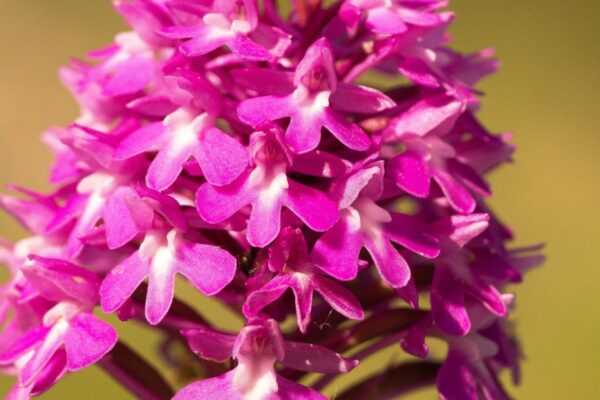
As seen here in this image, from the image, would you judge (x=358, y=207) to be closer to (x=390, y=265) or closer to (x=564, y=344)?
(x=390, y=265)

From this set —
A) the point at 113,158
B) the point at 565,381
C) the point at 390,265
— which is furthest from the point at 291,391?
the point at 565,381

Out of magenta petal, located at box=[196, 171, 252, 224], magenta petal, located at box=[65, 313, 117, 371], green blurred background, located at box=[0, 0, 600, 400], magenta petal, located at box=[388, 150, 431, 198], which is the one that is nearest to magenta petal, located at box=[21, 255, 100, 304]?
magenta petal, located at box=[65, 313, 117, 371]

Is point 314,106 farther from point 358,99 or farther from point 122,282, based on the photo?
point 122,282

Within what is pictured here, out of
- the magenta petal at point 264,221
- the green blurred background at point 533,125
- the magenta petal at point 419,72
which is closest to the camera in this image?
the magenta petal at point 264,221

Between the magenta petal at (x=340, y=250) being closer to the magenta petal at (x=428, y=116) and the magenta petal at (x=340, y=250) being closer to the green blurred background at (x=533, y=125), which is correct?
the magenta petal at (x=428, y=116)

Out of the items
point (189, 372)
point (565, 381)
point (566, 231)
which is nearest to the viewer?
point (189, 372)

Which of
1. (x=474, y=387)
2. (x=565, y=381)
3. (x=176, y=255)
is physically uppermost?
(x=176, y=255)

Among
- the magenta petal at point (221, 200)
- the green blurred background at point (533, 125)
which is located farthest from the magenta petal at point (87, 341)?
the green blurred background at point (533, 125)
